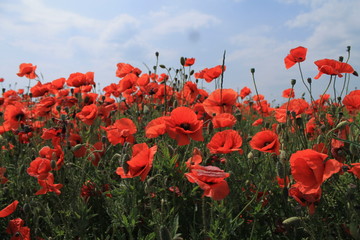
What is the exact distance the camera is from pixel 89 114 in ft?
8.40

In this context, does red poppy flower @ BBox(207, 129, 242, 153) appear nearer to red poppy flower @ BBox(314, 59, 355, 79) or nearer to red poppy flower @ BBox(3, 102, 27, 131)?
red poppy flower @ BBox(314, 59, 355, 79)

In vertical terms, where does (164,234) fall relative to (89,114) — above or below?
below

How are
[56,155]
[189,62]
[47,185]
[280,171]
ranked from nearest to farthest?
[280,171]
[47,185]
[56,155]
[189,62]

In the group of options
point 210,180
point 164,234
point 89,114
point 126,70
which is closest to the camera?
point 164,234

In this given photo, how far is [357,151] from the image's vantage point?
1729 millimetres

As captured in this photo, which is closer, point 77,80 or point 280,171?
point 280,171

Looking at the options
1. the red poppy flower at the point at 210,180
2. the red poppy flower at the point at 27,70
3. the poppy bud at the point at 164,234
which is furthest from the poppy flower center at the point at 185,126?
the red poppy flower at the point at 27,70

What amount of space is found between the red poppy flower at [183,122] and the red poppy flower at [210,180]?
1.06ft

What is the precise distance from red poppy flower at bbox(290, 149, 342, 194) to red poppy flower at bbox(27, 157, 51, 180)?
135 cm

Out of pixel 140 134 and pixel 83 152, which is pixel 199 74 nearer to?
pixel 140 134

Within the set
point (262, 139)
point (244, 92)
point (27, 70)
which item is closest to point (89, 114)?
point (262, 139)

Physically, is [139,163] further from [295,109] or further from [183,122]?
[295,109]

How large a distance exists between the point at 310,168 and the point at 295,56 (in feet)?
3.97

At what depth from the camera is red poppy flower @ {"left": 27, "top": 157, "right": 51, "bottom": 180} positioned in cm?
194
